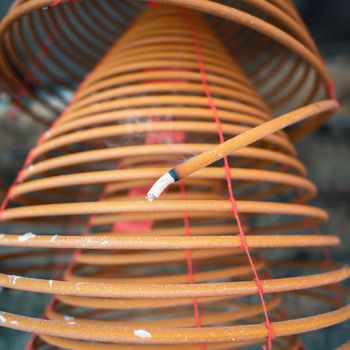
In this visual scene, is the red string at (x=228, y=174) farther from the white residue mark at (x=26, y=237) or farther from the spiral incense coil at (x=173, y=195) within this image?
the white residue mark at (x=26, y=237)

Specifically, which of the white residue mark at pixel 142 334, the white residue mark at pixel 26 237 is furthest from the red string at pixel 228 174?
the white residue mark at pixel 26 237

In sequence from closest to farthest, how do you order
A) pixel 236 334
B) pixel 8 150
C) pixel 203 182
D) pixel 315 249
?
pixel 236 334 < pixel 203 182 < pixel 315 249 < pixel 8 150

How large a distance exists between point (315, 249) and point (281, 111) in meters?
0.51

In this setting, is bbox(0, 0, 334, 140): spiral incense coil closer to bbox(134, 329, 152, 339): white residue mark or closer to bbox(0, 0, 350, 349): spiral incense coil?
bbox(0, 0, 350, 349): spiral incense coil

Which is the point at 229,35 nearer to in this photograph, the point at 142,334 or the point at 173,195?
the point at 173,195

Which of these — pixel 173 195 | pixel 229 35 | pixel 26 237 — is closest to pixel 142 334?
pixel 26 237

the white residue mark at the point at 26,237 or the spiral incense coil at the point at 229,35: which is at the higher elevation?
the spiral incense coil at the point at 229,35

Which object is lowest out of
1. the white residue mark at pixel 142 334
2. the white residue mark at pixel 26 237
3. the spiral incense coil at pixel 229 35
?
the white residue mark at pixel 142 334

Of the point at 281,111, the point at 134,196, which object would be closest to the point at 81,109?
the point at 134,196

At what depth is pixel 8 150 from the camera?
2.00m

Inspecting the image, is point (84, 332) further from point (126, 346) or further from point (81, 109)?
point (81, 109)

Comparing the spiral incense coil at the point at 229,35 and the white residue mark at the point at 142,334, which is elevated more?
the spiral incense coil at the point at 229,35

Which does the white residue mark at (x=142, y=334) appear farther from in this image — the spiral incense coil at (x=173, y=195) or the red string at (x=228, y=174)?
the red string at (x=228, y=174)

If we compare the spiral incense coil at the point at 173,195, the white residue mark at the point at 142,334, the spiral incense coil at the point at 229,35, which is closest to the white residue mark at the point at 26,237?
the spiral incense coil at the point at 173,195
